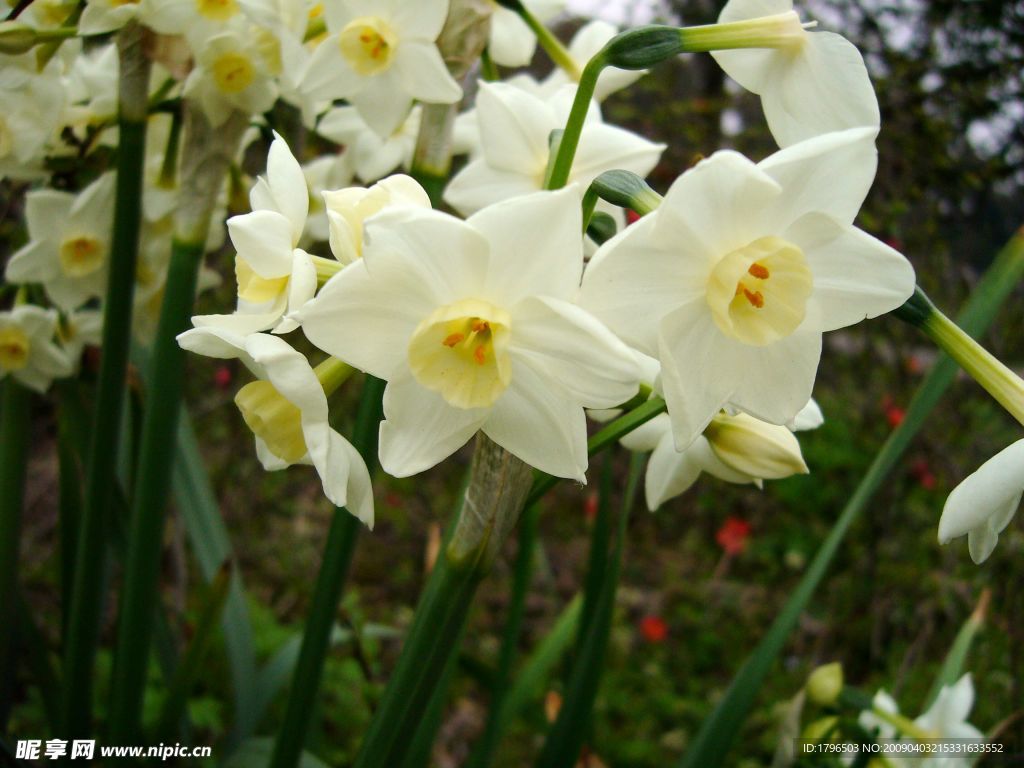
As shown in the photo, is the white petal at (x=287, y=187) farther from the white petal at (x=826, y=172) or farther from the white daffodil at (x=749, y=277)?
the white petal at (x=826, y=172)

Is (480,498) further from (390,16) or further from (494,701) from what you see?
(494,701)

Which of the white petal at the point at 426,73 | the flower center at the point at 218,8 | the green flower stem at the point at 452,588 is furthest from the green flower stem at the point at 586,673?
the flower center at the point at 218,8

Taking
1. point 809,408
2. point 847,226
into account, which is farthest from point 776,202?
point 809,408

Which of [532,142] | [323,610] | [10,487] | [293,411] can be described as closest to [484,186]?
[532,142]

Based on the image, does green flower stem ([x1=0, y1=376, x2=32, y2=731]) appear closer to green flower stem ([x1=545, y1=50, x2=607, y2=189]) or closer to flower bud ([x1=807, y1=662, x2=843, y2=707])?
green flower stem ([x1=545, y1=50, x2=607, y2=189])

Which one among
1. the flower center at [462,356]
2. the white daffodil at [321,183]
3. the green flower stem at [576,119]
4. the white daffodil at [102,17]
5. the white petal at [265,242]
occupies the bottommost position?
the white daffodil at [321,183]
